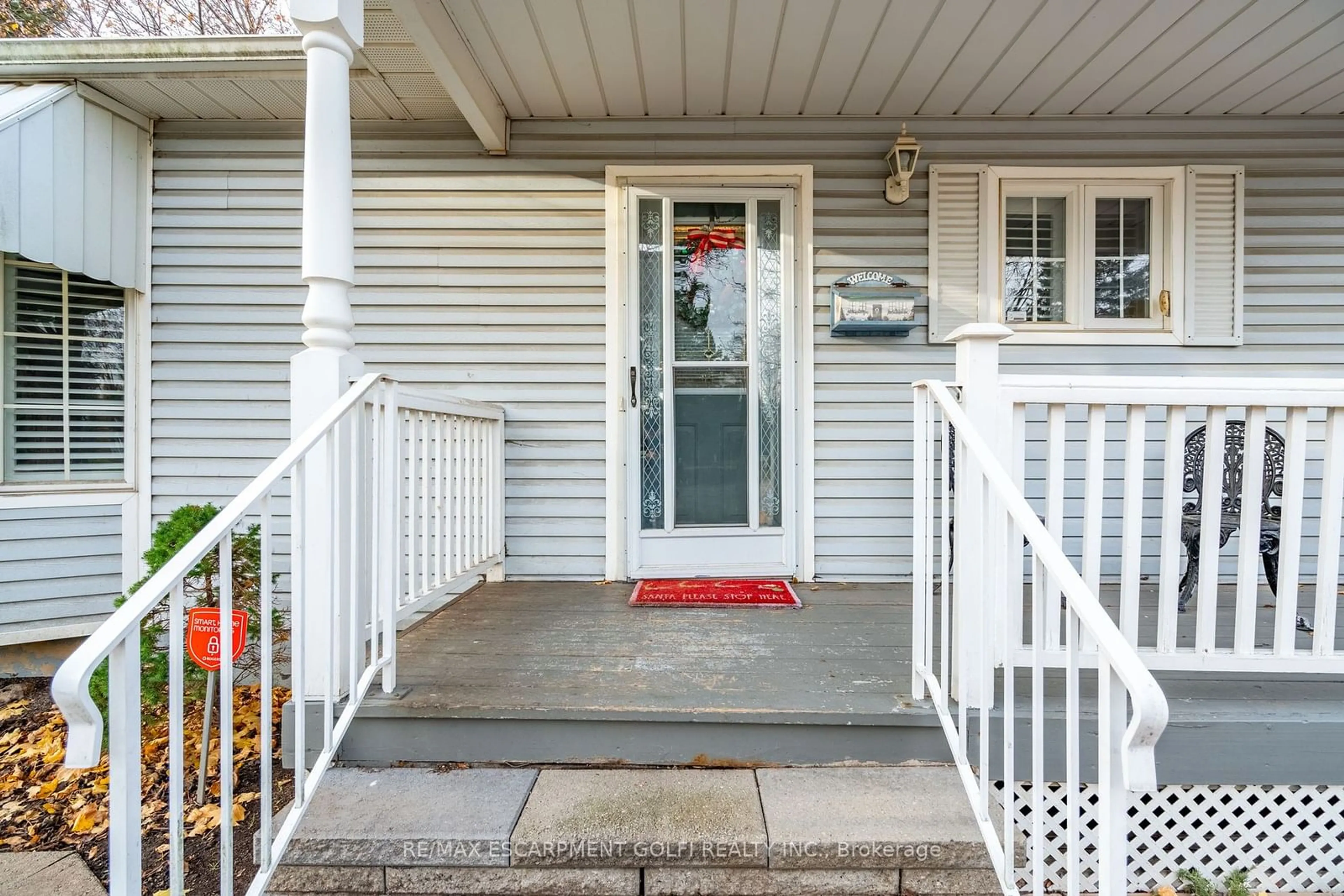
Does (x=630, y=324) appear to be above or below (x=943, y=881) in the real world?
above

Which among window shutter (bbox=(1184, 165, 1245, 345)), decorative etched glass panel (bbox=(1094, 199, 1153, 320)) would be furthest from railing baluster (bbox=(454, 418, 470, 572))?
window shutter (bbox=(1184, 165, 1245, 345))

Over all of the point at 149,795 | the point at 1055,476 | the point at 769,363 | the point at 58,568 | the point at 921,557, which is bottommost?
the point at 149,795

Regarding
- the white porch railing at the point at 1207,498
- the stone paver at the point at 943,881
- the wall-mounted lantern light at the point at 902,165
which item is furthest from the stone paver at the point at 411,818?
the wall-mounted lantern light at the point at 902,165

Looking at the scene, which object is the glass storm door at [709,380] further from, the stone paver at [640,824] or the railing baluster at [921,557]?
the stone paver at [640,824]

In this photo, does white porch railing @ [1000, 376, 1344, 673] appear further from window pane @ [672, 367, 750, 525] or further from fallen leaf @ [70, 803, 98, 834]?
fallen leaf @ [70, 803, 98, 834]

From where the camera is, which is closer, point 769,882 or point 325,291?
point 769,882

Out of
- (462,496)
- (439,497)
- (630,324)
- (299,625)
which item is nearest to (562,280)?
(630,324)

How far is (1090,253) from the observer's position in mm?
3123

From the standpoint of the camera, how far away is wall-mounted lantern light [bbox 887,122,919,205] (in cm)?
292

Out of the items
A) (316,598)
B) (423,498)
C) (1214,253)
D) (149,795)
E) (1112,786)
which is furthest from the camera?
(1214,253)

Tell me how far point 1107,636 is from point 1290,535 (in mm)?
1080

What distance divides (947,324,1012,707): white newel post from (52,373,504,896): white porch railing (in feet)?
4.91

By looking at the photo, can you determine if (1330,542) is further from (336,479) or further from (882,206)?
(336,479)

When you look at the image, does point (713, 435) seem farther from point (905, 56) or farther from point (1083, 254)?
point (1083, 254)
